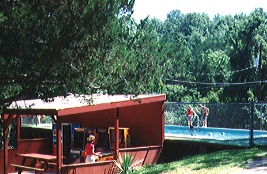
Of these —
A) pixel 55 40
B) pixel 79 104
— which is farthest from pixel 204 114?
pixel 55 40

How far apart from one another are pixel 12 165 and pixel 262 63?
82.0 ft

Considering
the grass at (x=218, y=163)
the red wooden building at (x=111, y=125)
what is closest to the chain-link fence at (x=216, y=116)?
the red wooden building at (x=111, y=125)

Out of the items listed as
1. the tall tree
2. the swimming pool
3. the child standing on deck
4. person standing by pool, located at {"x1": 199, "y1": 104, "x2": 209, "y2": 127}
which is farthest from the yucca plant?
person standing by pool, located at {"x1": 199, "y1": 104, "x2": 209, "y2": 127}

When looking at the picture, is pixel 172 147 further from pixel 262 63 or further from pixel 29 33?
pixel 262 63

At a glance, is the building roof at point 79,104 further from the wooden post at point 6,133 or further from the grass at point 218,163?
the grass at point 218,163

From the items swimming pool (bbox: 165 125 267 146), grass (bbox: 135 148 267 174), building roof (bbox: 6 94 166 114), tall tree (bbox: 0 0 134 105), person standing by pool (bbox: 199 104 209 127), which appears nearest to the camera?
tall tree (bbox: 0 0 134 105)

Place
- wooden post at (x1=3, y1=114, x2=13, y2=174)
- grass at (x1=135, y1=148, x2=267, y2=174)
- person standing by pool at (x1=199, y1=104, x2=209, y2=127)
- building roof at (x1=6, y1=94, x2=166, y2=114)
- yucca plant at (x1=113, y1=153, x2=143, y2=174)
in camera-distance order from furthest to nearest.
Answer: person standing by pool at (x1=199, y1=104, x2=209, y2=127), wooden post at (x1=3, y1=114, x2=13, y2=174), yucca plant at (x1=113, y1=153, x2=143, y2=174), building roof at (x1=6, y1=94, x2=166, y2=114), grass at (x1=135, y1=148, x2=267, y2=174)

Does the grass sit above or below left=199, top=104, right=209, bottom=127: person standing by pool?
below

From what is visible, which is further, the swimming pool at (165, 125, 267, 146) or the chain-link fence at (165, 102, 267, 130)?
the chain-link fence at (165, 102, 267, 130)

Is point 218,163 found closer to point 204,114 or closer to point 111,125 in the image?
point 111,125

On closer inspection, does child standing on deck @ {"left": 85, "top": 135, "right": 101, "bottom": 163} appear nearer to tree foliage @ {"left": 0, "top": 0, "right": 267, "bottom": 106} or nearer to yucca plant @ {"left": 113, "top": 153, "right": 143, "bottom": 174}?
yucca plant @ {"left": 113, "top": 153, "right": 143, "bottom": 174}

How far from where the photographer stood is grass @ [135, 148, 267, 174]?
40.1 feet

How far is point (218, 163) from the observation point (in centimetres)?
1305

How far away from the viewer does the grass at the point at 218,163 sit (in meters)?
12.2
